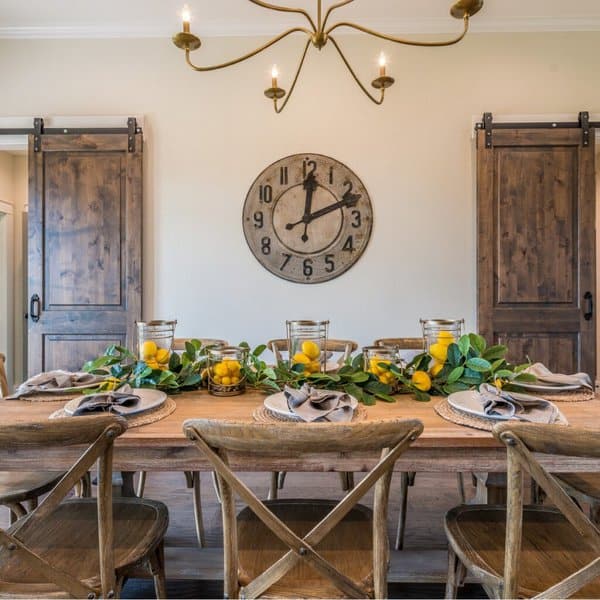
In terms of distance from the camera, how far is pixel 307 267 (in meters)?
3.11

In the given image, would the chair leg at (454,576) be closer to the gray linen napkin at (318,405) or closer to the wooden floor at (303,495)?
the wooden floor at (303,495)

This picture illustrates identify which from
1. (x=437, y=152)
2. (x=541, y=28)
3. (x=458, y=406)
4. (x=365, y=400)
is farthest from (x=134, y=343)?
(x=541, y=28)

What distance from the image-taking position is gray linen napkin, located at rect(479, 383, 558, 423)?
1162mm

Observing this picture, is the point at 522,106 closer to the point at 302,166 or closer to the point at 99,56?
the point at 302,166

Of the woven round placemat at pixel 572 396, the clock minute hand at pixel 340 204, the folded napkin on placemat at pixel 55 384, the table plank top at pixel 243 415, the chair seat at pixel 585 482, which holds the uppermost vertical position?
the clock minute hand at pixel 340 204

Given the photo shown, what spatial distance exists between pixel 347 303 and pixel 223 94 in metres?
1.83

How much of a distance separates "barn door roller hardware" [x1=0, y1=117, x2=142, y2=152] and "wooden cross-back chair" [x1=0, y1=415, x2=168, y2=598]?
8.31 feet

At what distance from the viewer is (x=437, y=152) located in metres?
3.06

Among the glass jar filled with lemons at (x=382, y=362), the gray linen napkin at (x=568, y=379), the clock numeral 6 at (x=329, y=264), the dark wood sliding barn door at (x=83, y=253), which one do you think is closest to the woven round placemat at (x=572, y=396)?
the gray linen napkin at (x=568, y=379)

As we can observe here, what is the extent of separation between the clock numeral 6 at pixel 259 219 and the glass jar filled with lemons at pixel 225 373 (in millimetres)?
1658

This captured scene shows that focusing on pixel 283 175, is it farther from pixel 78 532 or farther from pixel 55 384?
pixel 78 532

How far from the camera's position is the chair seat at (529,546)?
102 centimetres

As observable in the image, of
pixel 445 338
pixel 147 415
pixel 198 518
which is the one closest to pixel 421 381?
pixel 445 338

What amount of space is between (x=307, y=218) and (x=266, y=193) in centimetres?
36
